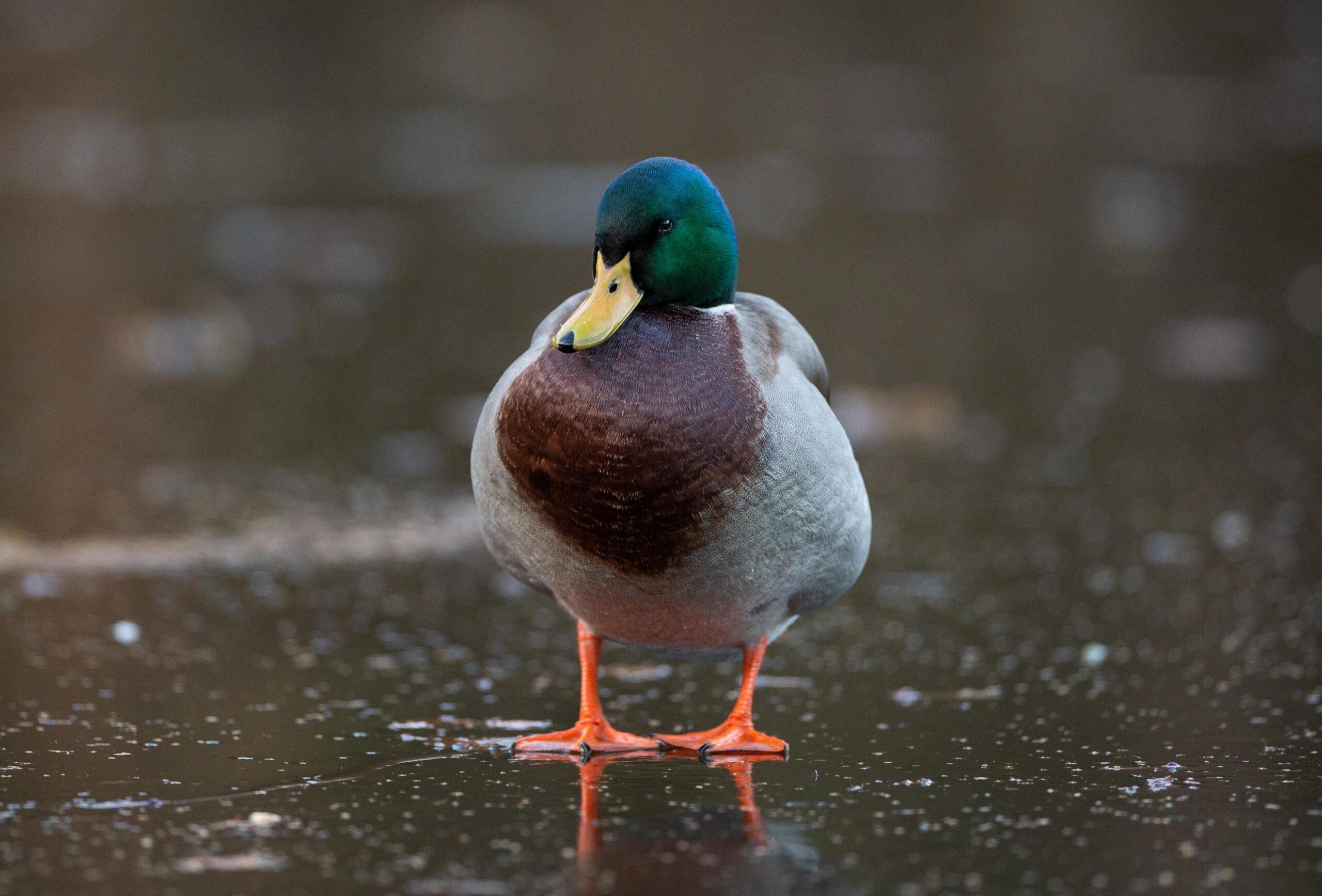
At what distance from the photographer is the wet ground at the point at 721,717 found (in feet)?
9.44

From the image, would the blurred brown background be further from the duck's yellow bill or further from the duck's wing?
the duck's yellow bill

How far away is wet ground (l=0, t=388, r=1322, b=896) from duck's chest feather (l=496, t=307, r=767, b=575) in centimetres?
45

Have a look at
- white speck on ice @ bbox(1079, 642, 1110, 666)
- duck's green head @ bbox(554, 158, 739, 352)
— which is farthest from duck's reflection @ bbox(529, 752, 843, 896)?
white speck on ice @ bbox(1079, 642, 1110, 666)

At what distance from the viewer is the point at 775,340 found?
384cm

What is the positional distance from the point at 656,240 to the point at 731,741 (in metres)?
0.97

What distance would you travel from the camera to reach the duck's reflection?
2775 mm

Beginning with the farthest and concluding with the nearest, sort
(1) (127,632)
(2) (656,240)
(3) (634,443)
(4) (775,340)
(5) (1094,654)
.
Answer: (1) (127,632), (5) (1094,654), (4) (775,340), (2) (656,240), (3) (634,443)

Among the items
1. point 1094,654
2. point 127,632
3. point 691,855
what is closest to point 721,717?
point 1094,654

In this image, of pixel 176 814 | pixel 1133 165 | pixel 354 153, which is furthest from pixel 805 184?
pixel 176 814

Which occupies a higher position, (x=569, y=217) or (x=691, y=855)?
(x=569, y=217)

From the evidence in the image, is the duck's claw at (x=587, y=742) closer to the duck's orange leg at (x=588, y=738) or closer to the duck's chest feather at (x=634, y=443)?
the duck's orange leg at (x=588, y=738)

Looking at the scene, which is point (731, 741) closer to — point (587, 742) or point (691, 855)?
point (587, 742)

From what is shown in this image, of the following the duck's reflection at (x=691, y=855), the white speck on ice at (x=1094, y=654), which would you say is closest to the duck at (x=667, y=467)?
the duck's reflection at (x=691, y=855)

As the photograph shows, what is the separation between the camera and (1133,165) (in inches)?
491
